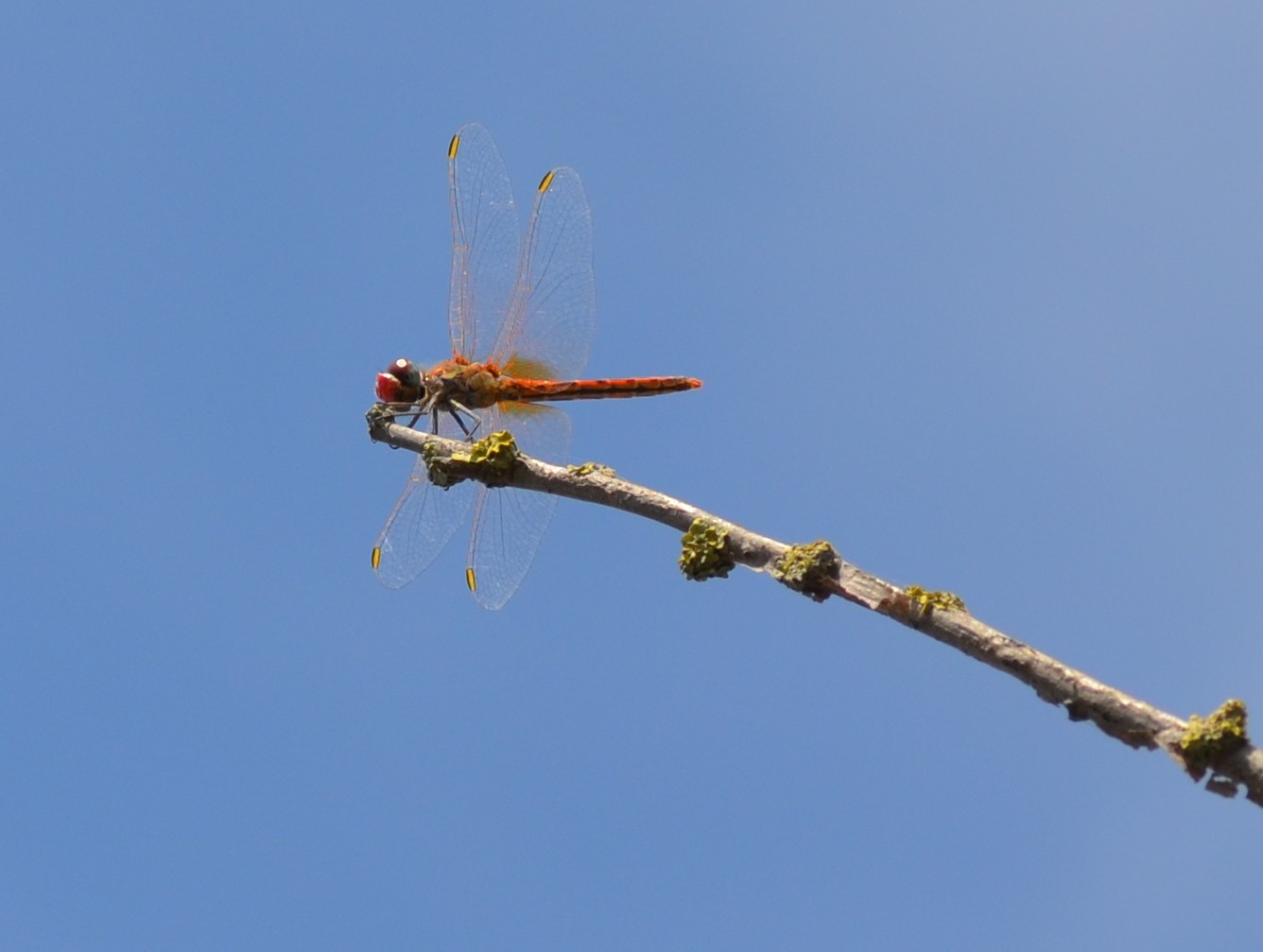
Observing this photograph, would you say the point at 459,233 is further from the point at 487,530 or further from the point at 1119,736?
the point at 1119,736

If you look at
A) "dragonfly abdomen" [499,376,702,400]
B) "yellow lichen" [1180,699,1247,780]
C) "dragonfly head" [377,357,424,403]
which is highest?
"dragonfly abdomen" [499,376,702,400]

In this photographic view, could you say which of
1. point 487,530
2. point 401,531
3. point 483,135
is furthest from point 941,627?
point 483,135

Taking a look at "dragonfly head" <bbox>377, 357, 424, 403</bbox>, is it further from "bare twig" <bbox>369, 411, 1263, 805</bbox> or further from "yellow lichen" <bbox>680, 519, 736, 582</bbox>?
"yellow lichen" <bbox>680, 519, 736, 582</bbox>

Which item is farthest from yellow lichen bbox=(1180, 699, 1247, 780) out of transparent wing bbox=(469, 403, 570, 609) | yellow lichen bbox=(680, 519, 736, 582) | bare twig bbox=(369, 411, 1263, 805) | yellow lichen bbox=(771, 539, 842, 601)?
transparent wing bbox=(469, 403, 570, 609)

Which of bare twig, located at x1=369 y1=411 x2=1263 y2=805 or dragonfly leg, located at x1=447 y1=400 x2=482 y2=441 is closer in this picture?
bare twig, located at x1=369 y1=411 x2=1263 y2=805

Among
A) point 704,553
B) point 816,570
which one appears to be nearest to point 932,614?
point 816,570

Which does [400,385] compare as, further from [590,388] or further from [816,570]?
[816,570]
